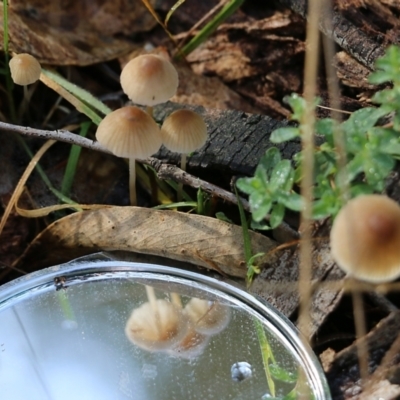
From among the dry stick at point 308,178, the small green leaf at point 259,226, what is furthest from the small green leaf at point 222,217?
the dry stick at point 308,178

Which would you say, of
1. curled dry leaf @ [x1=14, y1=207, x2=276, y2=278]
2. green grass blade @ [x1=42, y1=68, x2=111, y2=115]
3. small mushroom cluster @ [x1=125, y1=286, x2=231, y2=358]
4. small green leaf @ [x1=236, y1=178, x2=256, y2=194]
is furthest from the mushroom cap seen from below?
green grass blade @ [x1=42, y1=68, x2=111, y2=115]

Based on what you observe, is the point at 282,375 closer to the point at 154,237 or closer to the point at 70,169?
the point at 154,237

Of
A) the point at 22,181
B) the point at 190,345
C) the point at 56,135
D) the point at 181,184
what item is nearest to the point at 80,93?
the point at 56,135

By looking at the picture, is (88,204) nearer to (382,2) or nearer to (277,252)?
(277,252)

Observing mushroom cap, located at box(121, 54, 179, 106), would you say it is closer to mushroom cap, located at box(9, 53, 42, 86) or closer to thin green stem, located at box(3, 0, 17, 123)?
mushroom cap, located at box(9, 53, 42, 86)

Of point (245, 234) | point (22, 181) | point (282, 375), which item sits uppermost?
point (22, 181)

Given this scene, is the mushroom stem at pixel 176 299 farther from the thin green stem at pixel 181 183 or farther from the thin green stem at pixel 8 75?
the thin green stem at pixel 8 75
